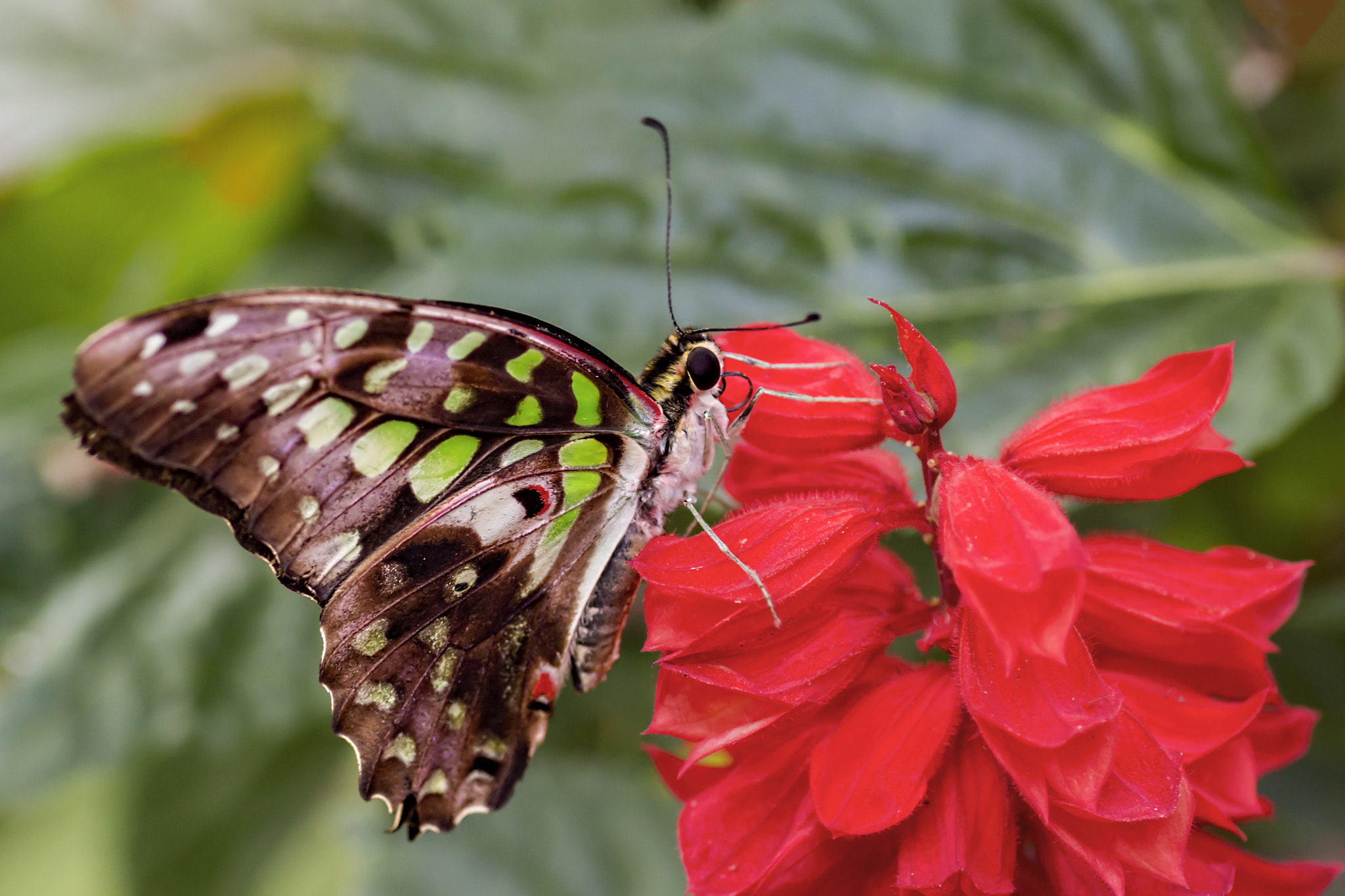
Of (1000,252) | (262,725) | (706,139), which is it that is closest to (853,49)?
(706,139)

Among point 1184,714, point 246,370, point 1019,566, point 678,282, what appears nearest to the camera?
point 1019,566

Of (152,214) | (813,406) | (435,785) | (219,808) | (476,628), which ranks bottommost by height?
(219,808)

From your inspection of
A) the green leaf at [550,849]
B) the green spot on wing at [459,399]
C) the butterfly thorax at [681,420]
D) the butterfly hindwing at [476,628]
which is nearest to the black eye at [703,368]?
the butterfly thorax at [681,420]

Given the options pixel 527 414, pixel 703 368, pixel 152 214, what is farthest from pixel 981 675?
pixel 152 214

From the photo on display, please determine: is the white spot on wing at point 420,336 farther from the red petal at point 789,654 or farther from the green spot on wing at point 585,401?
the red petal at point 789,654

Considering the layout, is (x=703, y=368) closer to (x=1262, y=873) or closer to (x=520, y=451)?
(x=520, y=451)

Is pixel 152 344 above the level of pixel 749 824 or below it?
above
